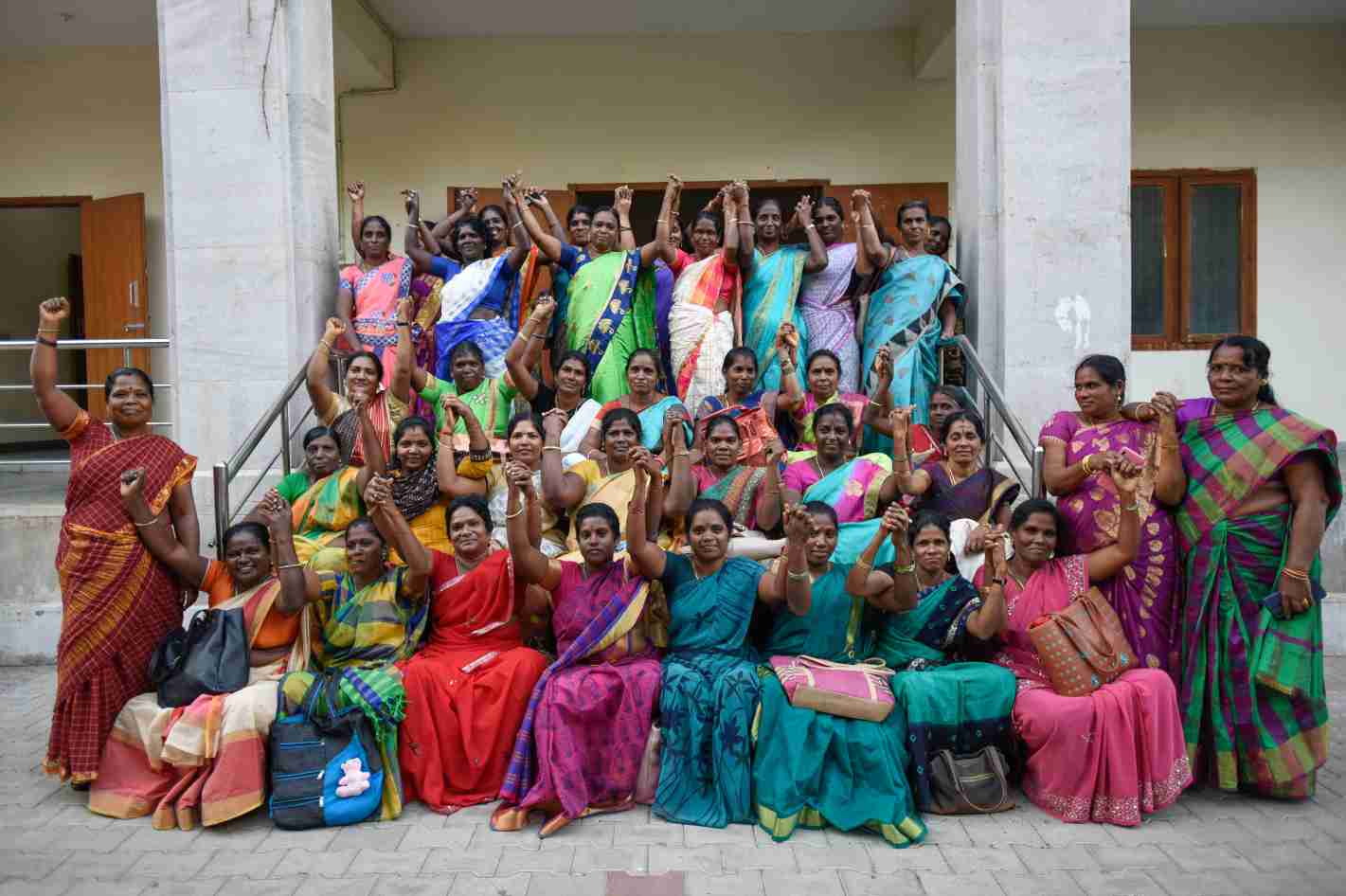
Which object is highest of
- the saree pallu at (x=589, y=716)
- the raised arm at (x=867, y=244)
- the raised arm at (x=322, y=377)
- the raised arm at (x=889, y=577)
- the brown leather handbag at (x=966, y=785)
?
the raised arm at (x=867, y=244)

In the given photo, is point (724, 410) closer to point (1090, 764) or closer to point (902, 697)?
point (902, 697)

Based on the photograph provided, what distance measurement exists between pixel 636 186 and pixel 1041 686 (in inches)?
255

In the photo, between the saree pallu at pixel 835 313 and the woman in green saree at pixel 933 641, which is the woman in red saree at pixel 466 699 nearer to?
the woman in green saree at pixel 933 641

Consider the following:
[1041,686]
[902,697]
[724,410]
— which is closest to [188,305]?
[724,410]

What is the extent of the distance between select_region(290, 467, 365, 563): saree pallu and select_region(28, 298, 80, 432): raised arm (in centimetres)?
108

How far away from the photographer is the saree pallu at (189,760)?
13.3 feet

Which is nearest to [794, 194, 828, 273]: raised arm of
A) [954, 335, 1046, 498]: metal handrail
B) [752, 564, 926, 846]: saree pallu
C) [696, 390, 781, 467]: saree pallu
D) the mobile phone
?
[954, 335, 1046, 498]: metal handrail

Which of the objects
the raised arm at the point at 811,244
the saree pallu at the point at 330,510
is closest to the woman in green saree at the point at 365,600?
the saree pallu at the point at 330,510

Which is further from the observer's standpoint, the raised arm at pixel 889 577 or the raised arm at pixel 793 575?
the raised arm at pixel 889 577

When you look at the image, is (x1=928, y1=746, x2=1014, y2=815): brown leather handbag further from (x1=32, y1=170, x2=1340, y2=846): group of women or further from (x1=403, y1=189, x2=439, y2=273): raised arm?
(x1=403, y1=189, x2=439, y2=273): raised arm

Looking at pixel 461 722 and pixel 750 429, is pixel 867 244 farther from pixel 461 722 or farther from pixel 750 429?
pixel 461 722

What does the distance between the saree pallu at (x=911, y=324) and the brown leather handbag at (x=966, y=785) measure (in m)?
2.12

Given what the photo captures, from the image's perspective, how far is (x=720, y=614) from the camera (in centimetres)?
434

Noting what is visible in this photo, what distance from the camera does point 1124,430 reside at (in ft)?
15.0
